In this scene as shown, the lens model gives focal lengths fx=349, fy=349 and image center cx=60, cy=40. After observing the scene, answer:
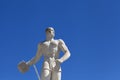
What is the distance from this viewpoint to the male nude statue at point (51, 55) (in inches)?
409

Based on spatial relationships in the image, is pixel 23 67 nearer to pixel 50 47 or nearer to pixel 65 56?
pixel 50 47

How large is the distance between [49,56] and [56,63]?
0.37m

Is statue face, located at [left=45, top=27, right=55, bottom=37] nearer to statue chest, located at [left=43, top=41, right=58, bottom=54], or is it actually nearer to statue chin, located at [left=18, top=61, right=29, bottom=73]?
statue chest, located at [left=43, top=41, right=58, bottom=54]

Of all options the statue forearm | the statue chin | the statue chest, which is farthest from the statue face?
the statue chin

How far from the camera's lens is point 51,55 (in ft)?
35.0

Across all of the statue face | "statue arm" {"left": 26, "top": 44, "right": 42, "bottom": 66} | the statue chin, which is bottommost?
the statue chin

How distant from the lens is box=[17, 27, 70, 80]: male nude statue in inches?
409

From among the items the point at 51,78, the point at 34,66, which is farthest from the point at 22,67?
the point at 51,78

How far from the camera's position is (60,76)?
10.5 meters

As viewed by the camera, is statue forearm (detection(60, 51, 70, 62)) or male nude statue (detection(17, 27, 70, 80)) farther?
statue forearm (detection(60, 51, 70, 62))

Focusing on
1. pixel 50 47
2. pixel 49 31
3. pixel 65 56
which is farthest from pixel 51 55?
pixel 49 31

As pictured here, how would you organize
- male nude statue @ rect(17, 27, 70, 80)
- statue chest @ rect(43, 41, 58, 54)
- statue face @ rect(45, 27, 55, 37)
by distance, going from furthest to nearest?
statue face @ rect(45, 27, 55, 37)
statue chest @ rect(43, 41, 58, 54)
male nude statue @ rect(17, 27, 70, 80)

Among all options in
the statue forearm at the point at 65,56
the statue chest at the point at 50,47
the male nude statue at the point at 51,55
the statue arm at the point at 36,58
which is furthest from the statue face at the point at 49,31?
the statue forearm at the point at 65,56

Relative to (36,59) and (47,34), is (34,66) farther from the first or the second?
(47,34)
